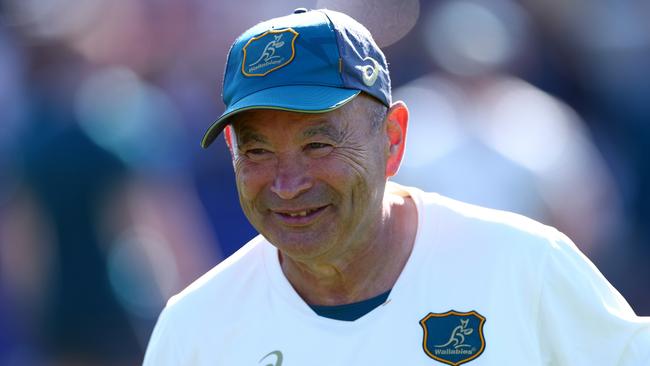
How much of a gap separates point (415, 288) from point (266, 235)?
18.3 inches

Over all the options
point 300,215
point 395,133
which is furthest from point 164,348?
point 395,133

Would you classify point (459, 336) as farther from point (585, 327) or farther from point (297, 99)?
point (297, 99)

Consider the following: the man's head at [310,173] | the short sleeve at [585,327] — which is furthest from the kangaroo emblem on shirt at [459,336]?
the man's head at [310,173]

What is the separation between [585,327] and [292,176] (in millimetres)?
916

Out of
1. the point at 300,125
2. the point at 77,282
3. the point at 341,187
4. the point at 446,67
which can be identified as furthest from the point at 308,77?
the point at 446,67

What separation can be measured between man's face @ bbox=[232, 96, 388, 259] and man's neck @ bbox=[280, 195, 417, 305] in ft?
0.42

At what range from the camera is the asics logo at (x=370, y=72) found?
2.98m

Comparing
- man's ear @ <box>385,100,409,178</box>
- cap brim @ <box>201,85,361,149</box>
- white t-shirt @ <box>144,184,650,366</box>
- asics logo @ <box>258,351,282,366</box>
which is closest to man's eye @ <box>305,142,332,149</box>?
cap brim @ <box>201,85,361,149</box>

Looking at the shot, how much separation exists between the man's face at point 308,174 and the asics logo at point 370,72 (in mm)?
55

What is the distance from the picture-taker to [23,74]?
636cm

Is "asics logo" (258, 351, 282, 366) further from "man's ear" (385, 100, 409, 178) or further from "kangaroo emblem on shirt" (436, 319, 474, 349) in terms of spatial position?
"man's ear" (385, 100, 409, 178)

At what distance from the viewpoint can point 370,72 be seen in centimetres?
302

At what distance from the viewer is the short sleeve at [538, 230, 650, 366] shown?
9.35 feet

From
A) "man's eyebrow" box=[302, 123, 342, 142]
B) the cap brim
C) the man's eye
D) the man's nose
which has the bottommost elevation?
the man's nose
